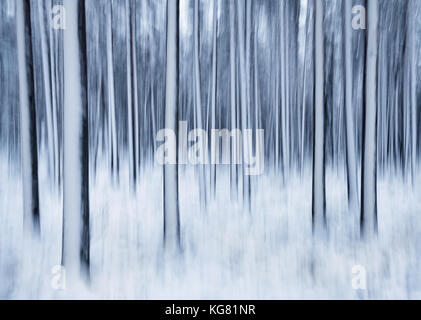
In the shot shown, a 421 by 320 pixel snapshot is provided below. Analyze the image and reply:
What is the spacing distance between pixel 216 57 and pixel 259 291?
1000mm

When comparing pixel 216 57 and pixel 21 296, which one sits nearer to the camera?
pixel 21 296

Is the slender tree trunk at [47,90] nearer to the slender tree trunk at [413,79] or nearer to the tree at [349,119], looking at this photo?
the tree at [349,119]

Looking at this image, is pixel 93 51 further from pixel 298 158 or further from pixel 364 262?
pixel 364 262

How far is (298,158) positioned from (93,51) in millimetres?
949

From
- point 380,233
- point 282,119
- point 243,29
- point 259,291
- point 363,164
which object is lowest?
point 259,291

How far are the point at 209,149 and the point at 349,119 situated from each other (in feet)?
1.99

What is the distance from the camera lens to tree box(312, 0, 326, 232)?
905mm

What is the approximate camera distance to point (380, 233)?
0.90 m

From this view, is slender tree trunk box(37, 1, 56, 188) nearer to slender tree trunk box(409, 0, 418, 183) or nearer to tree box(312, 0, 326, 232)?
tree box(312, 0, 326, 232)

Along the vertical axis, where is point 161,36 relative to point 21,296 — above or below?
above

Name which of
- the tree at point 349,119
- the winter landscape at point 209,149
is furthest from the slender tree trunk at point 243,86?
the tree at point 349,119

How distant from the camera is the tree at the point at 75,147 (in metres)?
0.82

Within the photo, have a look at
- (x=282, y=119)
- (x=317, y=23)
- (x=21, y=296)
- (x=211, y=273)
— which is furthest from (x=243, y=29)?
(x=21, y=296)

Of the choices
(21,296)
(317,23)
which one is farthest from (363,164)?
(21,296)
